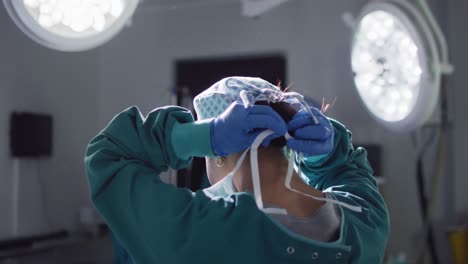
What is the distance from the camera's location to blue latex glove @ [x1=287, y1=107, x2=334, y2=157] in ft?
2.88

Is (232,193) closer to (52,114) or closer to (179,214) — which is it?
(179,214)

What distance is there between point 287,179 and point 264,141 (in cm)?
8

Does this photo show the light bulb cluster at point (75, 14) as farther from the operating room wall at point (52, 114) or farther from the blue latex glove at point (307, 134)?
the operating room wall at point (52, 114)

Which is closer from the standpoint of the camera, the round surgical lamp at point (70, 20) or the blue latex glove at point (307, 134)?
the blue latex glove at point (307, 134)

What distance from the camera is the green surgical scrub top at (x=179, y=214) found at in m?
0.82

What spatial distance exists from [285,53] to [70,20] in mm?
2363

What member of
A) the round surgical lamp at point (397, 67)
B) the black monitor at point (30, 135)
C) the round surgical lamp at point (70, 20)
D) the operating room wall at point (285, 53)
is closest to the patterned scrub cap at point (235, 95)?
the round surgical lamp at point (70, 20)

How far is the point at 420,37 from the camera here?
166cm

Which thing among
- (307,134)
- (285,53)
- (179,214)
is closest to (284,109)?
(307,134)

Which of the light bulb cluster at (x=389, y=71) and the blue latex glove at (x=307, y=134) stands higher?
the light bulb cluster at (x=389, y=71)

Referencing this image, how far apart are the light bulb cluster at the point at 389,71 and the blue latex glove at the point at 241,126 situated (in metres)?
0.83

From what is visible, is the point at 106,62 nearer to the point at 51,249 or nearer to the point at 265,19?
the point at 265,19

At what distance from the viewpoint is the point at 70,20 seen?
3.77 feet

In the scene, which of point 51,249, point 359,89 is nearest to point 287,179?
point 359,89
